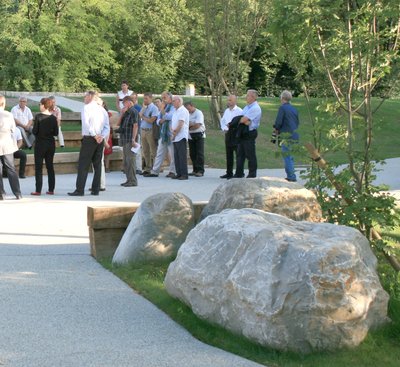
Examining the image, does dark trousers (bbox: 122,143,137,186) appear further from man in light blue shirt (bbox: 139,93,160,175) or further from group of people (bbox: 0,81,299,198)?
man in light blue shirt (bbox: 139,93,160,175)

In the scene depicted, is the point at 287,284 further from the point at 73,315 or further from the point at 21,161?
the point at 21,161

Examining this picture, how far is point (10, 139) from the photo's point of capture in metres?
15.0

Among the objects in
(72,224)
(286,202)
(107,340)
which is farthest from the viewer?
(72,224)

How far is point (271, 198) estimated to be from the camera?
344 inches

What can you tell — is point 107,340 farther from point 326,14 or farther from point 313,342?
point 326,14

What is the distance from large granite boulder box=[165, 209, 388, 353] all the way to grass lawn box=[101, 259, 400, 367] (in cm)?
7

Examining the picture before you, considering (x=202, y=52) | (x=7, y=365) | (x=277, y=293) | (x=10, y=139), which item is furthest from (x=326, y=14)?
(x=202, y=52)

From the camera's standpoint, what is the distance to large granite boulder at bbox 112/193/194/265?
882cm

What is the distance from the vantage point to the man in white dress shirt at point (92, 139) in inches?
610

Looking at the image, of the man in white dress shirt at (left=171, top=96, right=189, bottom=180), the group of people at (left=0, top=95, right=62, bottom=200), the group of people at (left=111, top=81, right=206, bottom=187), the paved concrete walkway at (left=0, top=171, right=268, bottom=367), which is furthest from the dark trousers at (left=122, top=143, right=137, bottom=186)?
the paved concrete walkway at (left=0, top=171, right=268, bottom=367)

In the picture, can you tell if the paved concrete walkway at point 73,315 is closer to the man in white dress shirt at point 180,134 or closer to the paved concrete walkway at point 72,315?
the paved concrete walkway at point 72,315

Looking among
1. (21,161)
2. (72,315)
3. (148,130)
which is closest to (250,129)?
(148,130)

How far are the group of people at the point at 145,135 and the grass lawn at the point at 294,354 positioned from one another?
835cm

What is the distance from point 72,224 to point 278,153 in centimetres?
482
